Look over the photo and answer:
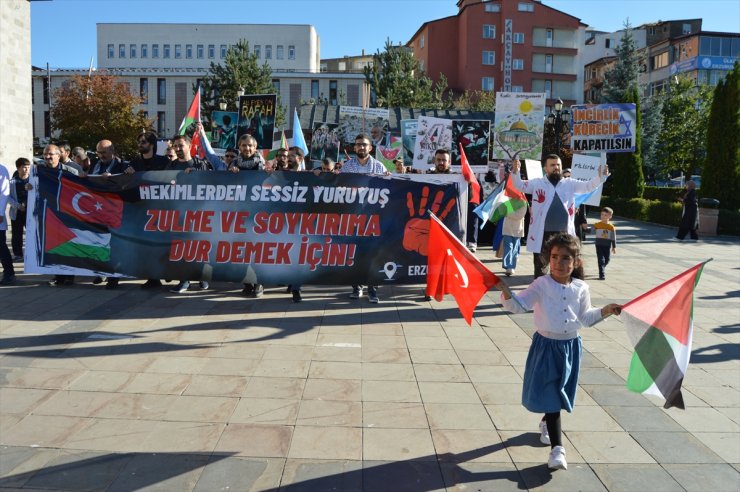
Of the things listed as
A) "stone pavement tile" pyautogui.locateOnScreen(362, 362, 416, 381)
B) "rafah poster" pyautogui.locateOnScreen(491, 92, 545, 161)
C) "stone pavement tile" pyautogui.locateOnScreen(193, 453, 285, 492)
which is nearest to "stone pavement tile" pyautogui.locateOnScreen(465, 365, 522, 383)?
"stone pavement tile" pyautogui.locateOnScreen(362, 362, 416, 381)

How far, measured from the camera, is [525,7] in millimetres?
63312

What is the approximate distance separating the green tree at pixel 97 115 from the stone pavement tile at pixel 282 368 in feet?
133

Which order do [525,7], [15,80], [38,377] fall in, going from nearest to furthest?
[38,377], [15,80], [525,7]

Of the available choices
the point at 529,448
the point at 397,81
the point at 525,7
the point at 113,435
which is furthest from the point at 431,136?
the point at 525,7

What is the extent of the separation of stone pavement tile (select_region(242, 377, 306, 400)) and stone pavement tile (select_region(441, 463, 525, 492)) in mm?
1568

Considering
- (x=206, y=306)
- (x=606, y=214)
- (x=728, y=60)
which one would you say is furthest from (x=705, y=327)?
(x=728, y=60)

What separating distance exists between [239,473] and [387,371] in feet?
7.08

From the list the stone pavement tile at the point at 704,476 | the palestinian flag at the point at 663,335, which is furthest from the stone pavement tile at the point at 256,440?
the stone pavement tile at the point at 704,476

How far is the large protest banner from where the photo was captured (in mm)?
13430

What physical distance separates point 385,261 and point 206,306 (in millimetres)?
2340

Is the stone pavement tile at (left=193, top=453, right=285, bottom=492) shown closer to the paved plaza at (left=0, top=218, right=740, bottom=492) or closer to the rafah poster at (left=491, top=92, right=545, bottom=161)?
the paved plaza at (left=0, top=218, right=740, bottom=492)

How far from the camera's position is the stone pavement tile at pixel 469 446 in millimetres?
4086

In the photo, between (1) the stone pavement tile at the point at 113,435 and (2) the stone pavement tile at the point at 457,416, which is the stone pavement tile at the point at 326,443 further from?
(1) the stone pavement tile at the point at 113,435

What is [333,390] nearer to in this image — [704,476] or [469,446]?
[469,446]
